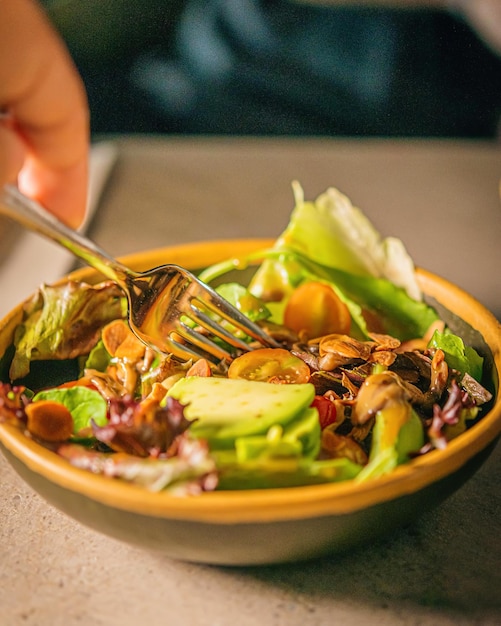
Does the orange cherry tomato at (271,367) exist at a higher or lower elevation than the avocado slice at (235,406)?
lower

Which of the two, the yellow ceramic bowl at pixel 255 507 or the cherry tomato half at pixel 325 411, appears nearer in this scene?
the yellow ceramic bowl at pixel 255 507

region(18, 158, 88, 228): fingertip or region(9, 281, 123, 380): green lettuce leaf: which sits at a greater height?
region(18, 158, 88, 228): fingertip

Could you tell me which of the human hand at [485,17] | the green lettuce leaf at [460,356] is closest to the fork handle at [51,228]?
the green lettuce leaf at [460,356]

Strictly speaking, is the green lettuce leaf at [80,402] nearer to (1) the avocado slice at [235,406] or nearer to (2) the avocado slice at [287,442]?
(1) the avocado slice at [235,406]

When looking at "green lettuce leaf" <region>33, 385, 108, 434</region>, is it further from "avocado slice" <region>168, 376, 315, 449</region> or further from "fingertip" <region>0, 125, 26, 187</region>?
"fingertip" <region>0, 125, 26, 187</region>

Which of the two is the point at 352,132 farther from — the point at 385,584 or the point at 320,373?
the point at 385,584

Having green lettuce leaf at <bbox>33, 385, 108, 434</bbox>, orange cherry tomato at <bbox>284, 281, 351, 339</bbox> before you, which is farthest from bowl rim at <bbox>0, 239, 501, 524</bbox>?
orange cherry tomato at <bbox>284, 281, 351, 339</bbox>

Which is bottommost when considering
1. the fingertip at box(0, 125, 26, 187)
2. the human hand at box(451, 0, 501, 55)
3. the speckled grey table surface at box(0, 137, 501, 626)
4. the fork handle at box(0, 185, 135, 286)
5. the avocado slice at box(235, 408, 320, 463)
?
the speckled grey table surface at box(0, 137, 501, 626)
